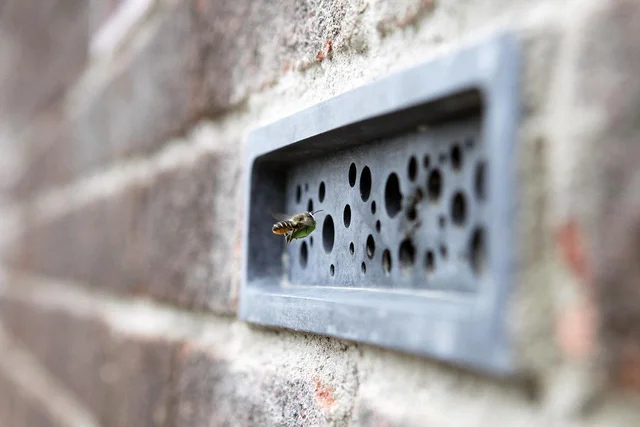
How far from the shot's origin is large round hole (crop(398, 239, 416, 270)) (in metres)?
0.38

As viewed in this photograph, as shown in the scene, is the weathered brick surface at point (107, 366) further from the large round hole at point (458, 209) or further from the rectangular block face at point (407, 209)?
the large round hole at point (458, 209)

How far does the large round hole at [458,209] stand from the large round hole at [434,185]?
0.06 ft

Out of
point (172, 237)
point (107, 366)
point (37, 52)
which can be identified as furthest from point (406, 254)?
point (37, 52)

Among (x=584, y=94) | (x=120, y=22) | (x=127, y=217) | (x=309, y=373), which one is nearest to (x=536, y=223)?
(x=584, y=94)

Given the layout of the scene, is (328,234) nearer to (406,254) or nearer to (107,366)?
(406,254)

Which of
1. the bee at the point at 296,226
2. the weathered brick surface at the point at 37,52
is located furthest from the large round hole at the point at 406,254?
the weathered brick surface at the point at 37,52

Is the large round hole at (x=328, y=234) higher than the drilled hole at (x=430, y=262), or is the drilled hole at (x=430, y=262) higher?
the large round hole at (x=328, y=234)

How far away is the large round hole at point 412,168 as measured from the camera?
0.38 meters

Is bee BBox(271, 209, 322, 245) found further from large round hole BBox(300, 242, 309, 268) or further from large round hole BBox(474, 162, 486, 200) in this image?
large round hole BBox(474, 162, 486, 200)

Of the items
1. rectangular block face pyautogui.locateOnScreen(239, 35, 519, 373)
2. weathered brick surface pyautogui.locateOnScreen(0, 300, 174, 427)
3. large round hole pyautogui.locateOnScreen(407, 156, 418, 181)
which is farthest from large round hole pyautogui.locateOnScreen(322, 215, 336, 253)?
weathered brick surface pyautogui.locateOnScreen(0, 300, 174, 427)

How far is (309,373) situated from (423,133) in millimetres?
197

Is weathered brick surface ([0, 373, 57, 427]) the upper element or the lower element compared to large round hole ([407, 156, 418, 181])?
lower

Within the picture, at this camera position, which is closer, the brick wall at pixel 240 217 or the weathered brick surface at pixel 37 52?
the brick wall at pixel 240 217

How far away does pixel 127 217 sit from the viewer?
3.01ft
